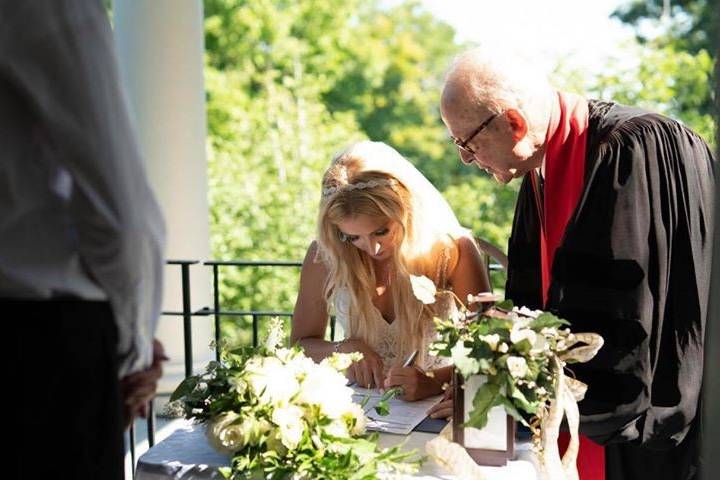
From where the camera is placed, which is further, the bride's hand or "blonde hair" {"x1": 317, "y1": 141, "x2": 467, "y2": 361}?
"blonde hair" {"x1": 317, "y1": 141, "x2": 467, "y2": 361}

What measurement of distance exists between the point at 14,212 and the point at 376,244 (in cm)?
181

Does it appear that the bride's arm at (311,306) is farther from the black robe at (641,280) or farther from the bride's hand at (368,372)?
the black robe at (641,280)

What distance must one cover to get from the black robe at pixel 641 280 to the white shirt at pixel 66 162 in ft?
4.31

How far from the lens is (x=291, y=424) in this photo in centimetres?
202

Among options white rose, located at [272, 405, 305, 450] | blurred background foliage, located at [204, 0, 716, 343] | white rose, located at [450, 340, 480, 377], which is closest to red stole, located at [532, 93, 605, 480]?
white rose, located at [450, 340, 480, 377]

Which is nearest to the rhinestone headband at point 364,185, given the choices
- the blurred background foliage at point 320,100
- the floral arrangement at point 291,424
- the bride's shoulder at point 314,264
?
the bride's shoulder at point 314,264

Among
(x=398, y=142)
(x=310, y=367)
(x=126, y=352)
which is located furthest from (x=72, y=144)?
(x=398, y=142)

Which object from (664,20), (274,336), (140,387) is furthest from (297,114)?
(140,387)

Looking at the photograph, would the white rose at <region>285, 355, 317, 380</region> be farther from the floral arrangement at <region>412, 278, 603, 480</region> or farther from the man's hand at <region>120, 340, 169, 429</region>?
the man's hand at <region>120, 340, 169, 429</region>

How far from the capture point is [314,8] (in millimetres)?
15586

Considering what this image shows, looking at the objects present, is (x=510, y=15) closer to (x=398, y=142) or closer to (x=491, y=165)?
(x=398, y=142)

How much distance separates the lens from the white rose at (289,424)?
2.00m

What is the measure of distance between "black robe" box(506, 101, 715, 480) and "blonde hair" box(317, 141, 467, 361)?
74 cm

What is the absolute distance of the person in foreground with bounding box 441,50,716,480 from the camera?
7.59 ft
